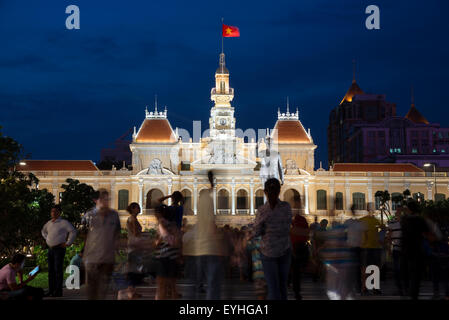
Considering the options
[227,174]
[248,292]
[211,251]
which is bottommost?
[248,292]

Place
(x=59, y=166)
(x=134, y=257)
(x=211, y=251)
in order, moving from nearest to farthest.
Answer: (x=211, y=251), (x=134, y=257), (x=59, y=166)

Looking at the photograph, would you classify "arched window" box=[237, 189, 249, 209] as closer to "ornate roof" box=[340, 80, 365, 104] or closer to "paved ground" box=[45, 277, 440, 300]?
"paved ground" box=[45, 277, 440, 300]

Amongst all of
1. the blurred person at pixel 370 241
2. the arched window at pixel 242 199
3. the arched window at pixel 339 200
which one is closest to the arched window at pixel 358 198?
the arched window at pixel 339 200

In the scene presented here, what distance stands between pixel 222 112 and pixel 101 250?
63009 mm

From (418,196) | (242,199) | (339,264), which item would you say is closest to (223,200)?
(242,199)

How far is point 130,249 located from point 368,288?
21.4ft

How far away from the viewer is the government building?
2648 inches

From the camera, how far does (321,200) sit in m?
69.6

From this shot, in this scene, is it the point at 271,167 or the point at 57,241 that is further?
the point at 271,167

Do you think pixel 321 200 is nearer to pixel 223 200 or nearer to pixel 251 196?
pixel 251 196

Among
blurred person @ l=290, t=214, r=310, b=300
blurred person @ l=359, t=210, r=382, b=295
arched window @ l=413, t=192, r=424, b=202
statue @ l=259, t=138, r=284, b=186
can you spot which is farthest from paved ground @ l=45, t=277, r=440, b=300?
arched window @ l=413, t=192, r=424, b=202

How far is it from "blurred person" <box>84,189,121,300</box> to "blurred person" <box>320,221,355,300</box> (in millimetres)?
3500

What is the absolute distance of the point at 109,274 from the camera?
399 inches

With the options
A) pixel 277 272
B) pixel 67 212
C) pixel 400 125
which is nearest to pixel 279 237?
pixel 277 272
